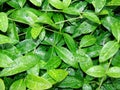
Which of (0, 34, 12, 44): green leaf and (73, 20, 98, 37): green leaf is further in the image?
(73, 20, 98, 37): green leaf

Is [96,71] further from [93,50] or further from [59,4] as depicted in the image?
[59,4]

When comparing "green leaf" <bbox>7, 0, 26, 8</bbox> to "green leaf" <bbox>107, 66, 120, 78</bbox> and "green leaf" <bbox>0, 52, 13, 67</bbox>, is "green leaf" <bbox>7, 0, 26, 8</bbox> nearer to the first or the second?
"green leaf" <bbox>0, 52, 13, 67</bbox>

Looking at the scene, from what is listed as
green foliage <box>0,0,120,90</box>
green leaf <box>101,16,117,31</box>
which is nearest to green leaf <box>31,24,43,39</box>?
green foliage <box>0,0,120,90</box>

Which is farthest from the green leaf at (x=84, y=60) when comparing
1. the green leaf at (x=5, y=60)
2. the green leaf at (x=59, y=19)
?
the green leaf at (x=5, y=60)

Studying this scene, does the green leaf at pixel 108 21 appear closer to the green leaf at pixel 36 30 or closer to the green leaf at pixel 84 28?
the green leaf at pixel 84 28

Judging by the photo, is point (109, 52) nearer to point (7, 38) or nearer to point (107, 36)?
point (107, 36)

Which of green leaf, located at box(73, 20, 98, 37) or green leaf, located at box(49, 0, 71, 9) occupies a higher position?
green leaf, located at box(49, 0, 71, 9)

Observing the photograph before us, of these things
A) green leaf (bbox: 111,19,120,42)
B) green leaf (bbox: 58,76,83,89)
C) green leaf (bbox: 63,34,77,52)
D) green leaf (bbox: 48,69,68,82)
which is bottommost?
green leaf (bbox: 58,76,83,89)
